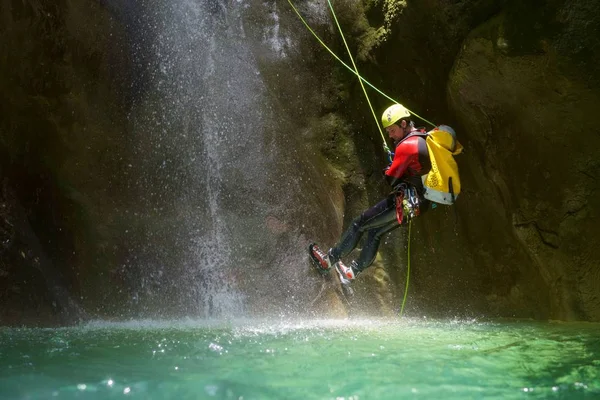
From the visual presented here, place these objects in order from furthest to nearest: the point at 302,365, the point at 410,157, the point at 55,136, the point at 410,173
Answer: the point at 55,136 → the point at 410,173 → the point at 410,157 → the point at 302,365

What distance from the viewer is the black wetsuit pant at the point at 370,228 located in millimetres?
6766

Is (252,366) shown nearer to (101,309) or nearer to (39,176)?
(101,309)

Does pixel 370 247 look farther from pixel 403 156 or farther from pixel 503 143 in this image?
pixel 503 143

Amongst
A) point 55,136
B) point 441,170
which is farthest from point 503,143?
point 55,136

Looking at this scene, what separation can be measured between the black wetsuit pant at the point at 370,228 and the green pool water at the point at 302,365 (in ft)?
4.89

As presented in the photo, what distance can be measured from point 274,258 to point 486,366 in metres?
5.05

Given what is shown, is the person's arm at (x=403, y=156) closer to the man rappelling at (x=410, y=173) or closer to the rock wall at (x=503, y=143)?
the man rappelling at (x=410, y=173)

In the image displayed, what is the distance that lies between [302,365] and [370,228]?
326 centimetres

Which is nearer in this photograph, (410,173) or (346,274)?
(410,173)

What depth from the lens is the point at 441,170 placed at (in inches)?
250

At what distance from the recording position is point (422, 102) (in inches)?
312

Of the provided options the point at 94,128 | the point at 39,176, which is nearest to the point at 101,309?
the point at 39,176

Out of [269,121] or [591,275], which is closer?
[591,275]

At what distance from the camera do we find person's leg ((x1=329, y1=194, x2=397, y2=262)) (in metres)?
6.73
